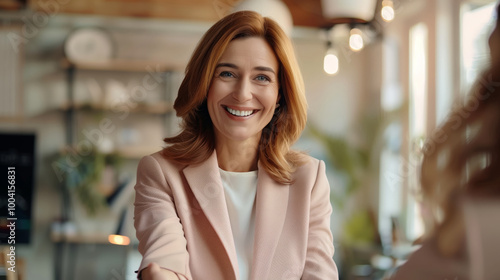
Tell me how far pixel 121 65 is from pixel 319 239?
1.77 m

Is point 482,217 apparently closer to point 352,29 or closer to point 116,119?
point 352,29

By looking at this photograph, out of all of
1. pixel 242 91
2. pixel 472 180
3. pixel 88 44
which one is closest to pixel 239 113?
pixel 242 91

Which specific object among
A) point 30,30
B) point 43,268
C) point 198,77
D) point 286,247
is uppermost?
point 30,30

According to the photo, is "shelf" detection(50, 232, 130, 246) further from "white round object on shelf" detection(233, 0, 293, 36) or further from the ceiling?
"white round object on shelf" detection(233, 0, 293, 36)

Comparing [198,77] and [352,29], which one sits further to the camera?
[352,29]

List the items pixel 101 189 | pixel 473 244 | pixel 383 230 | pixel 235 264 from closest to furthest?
1. pixel 473 244
2. pixel 235 264
3. pixel 383 230
4. pixel 101 189

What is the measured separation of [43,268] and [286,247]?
1.93m

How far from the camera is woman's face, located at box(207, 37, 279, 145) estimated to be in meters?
0.42

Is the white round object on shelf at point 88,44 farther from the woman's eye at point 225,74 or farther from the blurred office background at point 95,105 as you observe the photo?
the woman's eye at point 225,74

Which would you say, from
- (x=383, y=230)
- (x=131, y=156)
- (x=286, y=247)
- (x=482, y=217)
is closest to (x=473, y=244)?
(x=482, y=217)

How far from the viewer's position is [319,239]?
0.44m

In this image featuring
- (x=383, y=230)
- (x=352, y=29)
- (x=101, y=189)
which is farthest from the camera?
(x=101, y=189)

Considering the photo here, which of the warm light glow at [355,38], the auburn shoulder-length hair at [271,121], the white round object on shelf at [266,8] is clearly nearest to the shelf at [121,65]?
the warm light glow at [355,38]

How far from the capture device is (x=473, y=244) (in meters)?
0.23
